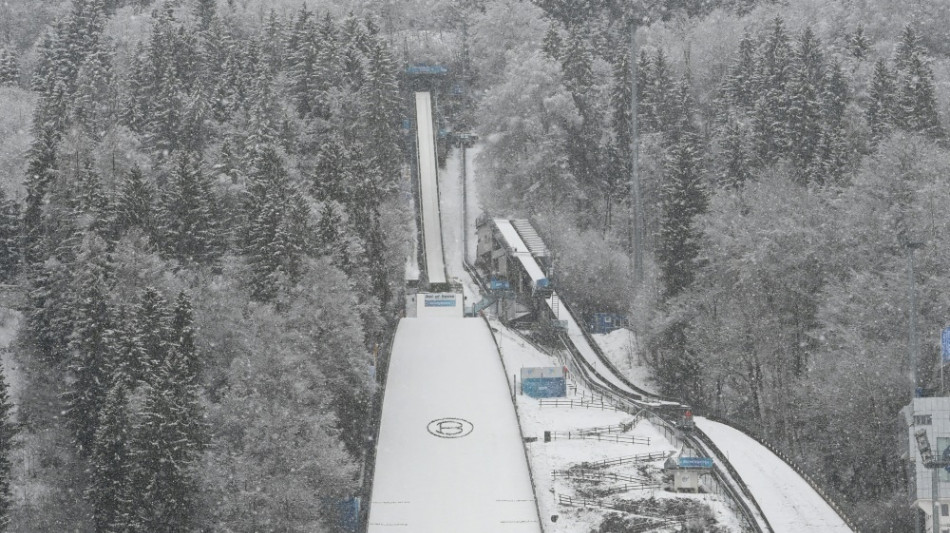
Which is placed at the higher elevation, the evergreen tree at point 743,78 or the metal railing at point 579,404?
the evergreen tree at point 743,78

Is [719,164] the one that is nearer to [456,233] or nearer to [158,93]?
[456,233]

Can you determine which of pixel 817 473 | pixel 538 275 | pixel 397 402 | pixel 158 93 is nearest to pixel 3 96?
pixel 158 93

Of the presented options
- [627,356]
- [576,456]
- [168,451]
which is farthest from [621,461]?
[627,356]

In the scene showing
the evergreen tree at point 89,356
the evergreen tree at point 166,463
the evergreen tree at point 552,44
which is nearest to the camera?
the evergreen tree at point 166,463

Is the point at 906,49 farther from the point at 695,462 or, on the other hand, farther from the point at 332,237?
the point at 695,462

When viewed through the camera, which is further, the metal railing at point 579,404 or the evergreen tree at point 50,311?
the metal railing at point 579,404

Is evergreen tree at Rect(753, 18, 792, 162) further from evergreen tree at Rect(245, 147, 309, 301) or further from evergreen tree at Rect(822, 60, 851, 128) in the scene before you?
evergreen tree at Rect(245, 147, 309, 301)

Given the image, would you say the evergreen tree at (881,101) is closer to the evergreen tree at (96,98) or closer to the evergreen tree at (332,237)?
the evergreen tree at (332,237)

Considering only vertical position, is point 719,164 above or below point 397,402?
above

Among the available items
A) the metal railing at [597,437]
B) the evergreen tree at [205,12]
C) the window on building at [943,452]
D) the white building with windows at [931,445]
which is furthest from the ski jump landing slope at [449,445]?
the evergreen tree at [205,12]
